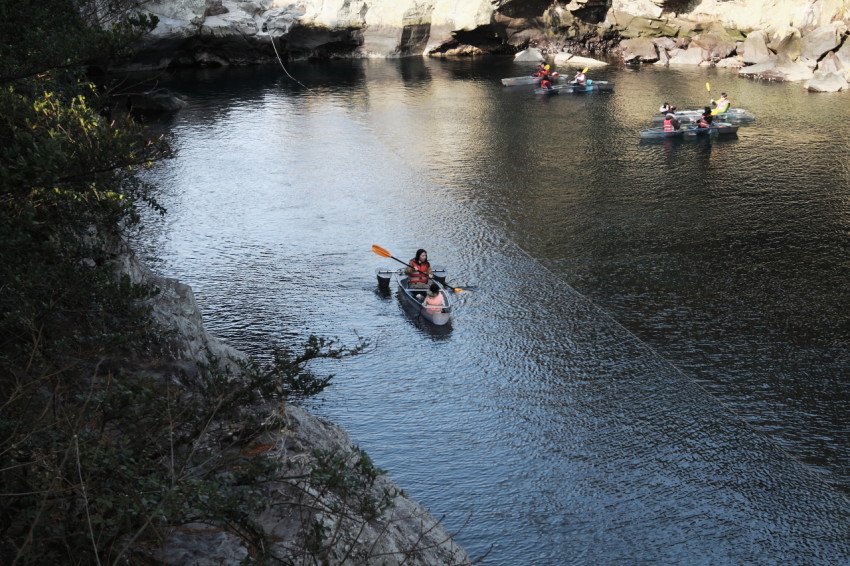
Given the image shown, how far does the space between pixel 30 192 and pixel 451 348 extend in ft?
35.7

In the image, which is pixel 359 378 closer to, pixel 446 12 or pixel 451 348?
pixel 451 348

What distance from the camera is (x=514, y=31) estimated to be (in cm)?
6122

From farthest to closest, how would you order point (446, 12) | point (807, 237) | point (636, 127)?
1. point (446, 12)
2. point (636, 127)
3. point (807, 237)

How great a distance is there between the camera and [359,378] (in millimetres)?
17281

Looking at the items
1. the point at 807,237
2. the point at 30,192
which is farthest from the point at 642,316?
the point at 30,192

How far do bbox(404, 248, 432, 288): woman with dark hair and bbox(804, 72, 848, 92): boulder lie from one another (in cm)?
3287

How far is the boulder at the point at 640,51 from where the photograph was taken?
55.9m

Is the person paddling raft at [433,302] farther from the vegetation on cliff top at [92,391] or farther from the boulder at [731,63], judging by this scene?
the boulder at [731,63]

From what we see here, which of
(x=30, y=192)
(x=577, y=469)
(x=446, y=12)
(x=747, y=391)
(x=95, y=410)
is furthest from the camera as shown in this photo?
(x=446, y=12)

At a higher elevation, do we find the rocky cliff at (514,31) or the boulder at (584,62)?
the rocky cliff at (514,31)

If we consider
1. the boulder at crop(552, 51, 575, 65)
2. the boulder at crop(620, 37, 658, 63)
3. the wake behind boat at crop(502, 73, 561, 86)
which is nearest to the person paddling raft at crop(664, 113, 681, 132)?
the wake behind boat at crop(502, 73, 561, 86)

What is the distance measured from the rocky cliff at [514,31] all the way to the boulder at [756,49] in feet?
0.20

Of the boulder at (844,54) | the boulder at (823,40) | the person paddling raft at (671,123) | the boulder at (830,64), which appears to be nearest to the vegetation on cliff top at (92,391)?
the person paddling raft at (671,123)

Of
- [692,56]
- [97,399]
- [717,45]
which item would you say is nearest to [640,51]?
[692,56]
